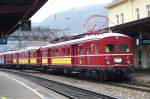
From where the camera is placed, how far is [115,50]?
27984mm

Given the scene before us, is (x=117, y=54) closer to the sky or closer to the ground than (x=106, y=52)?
closer to the ground

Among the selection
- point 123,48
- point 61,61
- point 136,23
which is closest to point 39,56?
point 61,61

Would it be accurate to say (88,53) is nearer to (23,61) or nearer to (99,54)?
(99,54)

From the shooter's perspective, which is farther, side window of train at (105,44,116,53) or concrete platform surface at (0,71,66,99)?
side window of train at (105,44,116,53)

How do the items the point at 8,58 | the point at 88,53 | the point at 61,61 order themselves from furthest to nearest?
the point at 8,58
the point at 61,61
the point at 88,53

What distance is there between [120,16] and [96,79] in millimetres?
24486

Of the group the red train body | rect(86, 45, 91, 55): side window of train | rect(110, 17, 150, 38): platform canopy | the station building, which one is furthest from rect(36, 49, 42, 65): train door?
rect(86, 45, 91, 55): side window of train

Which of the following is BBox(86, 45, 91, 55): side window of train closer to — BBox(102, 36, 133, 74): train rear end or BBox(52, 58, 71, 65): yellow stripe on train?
BBox(102, 36, 133, 74): train rear end

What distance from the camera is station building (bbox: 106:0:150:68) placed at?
32963mm

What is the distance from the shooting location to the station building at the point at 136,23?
3296 centimetres

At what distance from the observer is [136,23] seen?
30.1 m

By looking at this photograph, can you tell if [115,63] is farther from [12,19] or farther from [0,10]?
[12,19]

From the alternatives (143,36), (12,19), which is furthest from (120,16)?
(12,19)

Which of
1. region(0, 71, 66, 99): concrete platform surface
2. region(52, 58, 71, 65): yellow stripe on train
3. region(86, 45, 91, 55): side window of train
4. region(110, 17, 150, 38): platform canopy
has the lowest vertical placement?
region(0, 71, 66, 99): concrete platform surface
